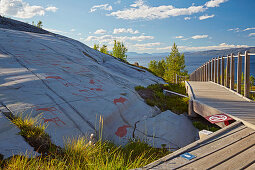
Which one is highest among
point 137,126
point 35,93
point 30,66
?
point 30,66

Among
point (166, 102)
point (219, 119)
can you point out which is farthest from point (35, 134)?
point (166, 102)

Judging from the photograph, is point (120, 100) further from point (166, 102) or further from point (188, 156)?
point (188, 156)

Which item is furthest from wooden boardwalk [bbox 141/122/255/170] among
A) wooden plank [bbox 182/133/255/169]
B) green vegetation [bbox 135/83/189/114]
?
green vegetation [bbox 135/83/189/114]

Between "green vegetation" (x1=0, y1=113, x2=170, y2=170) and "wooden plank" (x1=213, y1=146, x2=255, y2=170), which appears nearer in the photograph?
"wooden plank" (x1=213, y1=146, x2=255, y2=170)

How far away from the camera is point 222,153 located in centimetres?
267

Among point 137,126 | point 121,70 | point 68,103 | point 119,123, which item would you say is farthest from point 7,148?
point 121,70

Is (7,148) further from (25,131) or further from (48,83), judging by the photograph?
(48,83)

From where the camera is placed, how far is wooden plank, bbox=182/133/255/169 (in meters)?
2.36

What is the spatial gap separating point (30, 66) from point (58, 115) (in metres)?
3.85

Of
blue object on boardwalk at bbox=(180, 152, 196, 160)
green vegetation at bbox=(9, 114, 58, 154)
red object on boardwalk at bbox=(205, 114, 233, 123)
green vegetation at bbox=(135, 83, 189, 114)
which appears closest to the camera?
blue object on boardwalk at bbox=(180, 152, 196, 160)

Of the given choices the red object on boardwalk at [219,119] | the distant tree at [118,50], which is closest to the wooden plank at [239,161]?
the red object on boardwalk at [219,119]

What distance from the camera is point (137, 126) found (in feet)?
19.4

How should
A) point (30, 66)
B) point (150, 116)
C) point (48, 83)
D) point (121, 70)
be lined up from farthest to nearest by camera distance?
1. point (121, 70)
2. point (30, 66)
3. point (150, 116)
4. point (48, 83)

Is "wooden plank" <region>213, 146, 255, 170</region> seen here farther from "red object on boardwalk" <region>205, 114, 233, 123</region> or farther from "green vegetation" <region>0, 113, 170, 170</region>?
"red object on boardwalk" <region>205, 114, 233, 123</region>
